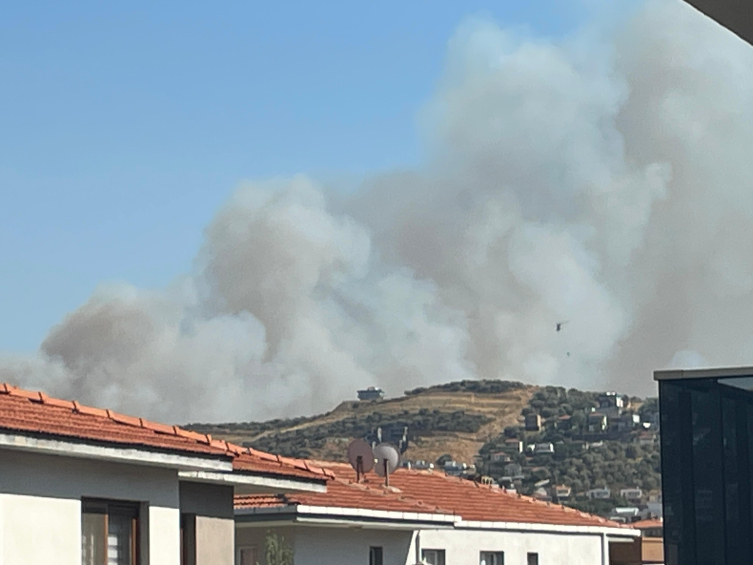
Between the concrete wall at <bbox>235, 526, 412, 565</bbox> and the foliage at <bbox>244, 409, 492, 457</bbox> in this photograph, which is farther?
the foliage at <bbox>244, 409, 492, 457</bbox>

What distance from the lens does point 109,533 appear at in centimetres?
1550

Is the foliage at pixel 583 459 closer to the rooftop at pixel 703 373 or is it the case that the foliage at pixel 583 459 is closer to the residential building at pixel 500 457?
the residential building at pixel 500 457

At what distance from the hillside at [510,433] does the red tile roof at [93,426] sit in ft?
204

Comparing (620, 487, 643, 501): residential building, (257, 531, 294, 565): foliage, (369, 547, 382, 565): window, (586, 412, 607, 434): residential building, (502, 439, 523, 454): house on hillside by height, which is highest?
(586, 412, 607, 434): residential building

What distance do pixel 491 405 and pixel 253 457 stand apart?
11154 cm

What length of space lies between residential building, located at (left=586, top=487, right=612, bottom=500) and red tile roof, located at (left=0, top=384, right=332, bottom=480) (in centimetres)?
6653

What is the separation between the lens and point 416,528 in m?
27.1

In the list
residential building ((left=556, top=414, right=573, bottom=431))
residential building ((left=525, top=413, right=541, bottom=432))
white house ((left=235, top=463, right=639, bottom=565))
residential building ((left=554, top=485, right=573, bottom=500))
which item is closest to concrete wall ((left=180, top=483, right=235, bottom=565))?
white house ((left=235, top=463, right=639, bottom=565))

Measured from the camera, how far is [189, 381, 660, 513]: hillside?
90438mm

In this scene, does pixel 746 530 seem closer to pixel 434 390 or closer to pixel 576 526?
pixel 576 526

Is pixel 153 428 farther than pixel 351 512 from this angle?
No

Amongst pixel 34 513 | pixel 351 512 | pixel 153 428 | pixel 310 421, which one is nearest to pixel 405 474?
pixel 351 512

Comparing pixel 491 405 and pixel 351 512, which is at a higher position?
pixel 491 405

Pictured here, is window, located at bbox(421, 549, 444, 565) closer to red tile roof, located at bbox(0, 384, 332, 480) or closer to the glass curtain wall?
the glass curtain wall
